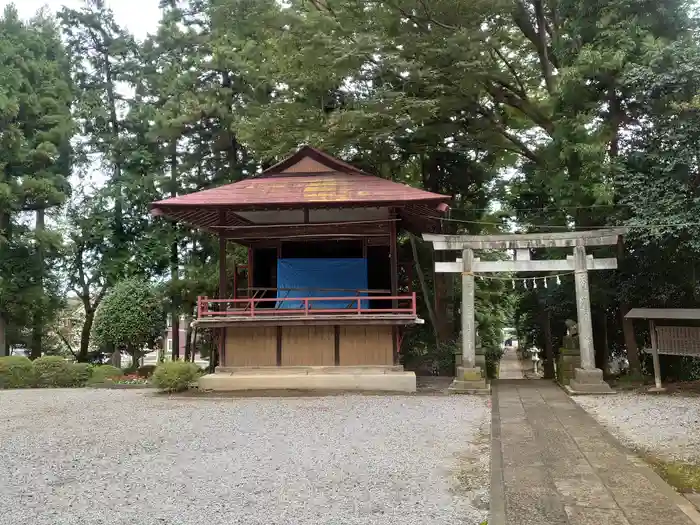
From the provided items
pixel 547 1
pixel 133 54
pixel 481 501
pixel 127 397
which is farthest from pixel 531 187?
pixel 133 54

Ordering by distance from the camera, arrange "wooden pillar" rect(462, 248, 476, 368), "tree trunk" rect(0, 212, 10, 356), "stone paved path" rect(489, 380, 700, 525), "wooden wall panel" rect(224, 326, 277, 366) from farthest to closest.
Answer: "tree trunk" rect(0, 212, 10, 356), "wooden wall panel" rect(224, 326, 277, 366), "wooden pillar" rect(462, 248, 476, 368), "stone paved path" rect(489, 380, 700, 525)

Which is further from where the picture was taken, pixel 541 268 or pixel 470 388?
pixel 541 268

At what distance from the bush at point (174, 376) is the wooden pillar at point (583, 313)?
9653 mm

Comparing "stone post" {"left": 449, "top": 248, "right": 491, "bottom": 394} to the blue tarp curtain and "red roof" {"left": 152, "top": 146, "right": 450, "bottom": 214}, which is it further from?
the blue tarp curtain

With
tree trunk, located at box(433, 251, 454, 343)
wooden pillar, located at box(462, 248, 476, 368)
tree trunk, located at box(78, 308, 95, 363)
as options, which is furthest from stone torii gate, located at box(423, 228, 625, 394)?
tree trunk, located at box(78, 308, 95, 363)

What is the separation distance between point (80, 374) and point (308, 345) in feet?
24.3

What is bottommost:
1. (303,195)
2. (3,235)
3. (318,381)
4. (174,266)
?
(318,381)

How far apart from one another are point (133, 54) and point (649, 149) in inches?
927

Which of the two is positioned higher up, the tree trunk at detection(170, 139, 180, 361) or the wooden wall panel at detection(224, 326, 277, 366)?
the tree trunk at detection(170, 139, 180, 361)

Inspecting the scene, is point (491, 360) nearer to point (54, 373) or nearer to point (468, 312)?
point (468, 312)

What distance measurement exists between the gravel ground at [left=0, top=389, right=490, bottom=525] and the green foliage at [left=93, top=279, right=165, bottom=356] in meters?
7.72

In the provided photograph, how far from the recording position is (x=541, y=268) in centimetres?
1362

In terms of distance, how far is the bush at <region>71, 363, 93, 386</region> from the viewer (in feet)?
53.5

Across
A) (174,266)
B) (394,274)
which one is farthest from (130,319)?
(394,274)
